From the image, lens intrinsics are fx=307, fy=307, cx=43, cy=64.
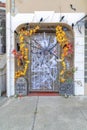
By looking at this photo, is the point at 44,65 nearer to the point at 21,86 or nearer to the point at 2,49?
the point at 21,86

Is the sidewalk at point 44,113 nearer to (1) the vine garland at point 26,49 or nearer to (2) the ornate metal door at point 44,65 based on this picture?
(2) the ornate metal door at point 44,65

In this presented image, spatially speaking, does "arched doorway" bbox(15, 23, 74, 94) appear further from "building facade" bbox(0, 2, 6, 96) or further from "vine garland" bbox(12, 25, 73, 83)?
"building facade" bbox(0, 2, 6, 96)

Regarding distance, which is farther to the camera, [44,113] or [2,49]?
[2,49]

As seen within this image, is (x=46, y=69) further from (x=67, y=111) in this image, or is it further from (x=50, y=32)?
(x=67, y=111)

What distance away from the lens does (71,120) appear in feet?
24.8

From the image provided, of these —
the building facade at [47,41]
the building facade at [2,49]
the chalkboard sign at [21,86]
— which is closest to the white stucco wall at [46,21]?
the building facade at [47,41]

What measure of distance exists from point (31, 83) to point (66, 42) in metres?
2.03

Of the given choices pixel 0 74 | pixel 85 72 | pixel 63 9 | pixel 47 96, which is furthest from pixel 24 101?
pixel 63 9

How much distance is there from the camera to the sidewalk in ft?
23.4

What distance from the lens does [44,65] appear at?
37.7ft

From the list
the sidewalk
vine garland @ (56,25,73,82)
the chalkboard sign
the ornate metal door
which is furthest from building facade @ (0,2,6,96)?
vine garland @ (56,25,73,82)

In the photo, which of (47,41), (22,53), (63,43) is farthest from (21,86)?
(63,43)

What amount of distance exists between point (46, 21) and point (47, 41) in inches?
32.9

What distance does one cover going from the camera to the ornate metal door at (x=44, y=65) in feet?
37.3
